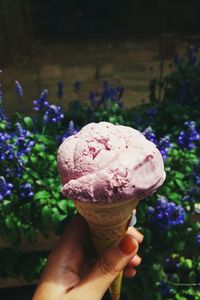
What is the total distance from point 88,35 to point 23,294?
5.54 m

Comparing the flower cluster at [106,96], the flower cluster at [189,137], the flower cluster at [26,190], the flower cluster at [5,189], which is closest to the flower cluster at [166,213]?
the flower cluster at [189,137]

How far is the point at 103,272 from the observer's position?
4.72 feet

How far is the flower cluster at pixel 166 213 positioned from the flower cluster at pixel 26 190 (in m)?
0.67

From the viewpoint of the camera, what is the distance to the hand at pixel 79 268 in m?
1.43

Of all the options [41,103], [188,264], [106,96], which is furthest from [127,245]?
[106,96]

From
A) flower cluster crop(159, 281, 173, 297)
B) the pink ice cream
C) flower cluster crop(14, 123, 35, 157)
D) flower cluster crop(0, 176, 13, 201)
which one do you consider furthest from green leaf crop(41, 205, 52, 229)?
flower cluster crop(159, 281, 173, 297)

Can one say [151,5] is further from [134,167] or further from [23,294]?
[134,167]

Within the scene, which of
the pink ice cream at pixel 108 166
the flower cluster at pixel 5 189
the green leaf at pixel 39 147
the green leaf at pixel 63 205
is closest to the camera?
the pink ice cream at pixel 108 166

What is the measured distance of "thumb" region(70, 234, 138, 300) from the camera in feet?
4.66

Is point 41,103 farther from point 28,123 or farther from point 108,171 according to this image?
point 108,171

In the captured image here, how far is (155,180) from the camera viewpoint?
1.31 meters

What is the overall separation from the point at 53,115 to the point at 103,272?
1.24 metres

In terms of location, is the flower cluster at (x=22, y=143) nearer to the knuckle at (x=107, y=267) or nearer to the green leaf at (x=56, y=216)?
the green leaf at (x=56, y=216)

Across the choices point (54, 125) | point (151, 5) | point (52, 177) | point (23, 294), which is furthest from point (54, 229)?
point (151, 5)
